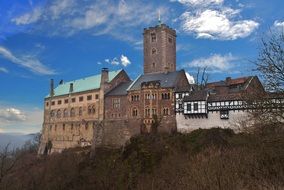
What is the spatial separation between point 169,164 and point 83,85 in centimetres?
3349

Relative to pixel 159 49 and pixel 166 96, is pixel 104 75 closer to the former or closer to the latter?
pixel 159 49

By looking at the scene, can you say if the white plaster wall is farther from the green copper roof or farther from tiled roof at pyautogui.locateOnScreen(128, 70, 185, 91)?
the green copper roof

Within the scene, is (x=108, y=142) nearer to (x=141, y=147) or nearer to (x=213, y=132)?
(x=141, y=147)

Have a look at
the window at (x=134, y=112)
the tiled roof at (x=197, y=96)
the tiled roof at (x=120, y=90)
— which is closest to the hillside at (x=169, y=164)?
the window at (x=134, y=112)

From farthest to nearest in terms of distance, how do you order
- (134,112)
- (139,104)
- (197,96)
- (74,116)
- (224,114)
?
1. (74,116)
2. (134,112)
3. (139,104)
4. (197,96)
5. (224,114)

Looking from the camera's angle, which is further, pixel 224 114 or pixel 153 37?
pixel 153 37

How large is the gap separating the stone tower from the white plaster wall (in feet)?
59.5

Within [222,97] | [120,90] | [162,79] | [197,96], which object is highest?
[162,79]

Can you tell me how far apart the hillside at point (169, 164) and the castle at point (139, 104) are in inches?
107

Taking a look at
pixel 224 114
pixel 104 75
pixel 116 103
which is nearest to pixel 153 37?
pixel 104 75

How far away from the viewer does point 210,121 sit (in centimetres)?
5131

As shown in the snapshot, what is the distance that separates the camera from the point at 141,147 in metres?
51.7

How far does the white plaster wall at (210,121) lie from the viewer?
48.7 m

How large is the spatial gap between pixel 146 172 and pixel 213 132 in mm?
10041
